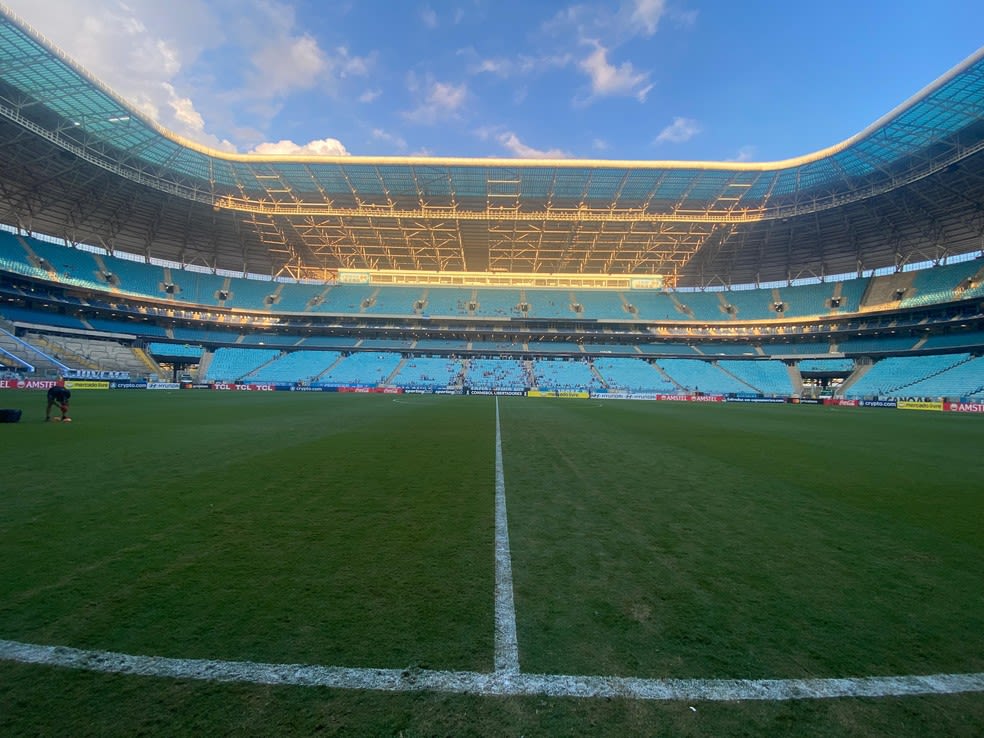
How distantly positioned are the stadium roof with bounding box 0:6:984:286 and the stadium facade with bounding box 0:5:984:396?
22cm

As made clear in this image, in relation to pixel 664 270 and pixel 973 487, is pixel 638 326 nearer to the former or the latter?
pixel 664 270

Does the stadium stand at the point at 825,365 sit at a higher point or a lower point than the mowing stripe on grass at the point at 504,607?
higher

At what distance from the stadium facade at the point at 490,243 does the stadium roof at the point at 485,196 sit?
8.8 inches

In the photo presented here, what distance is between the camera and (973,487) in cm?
722

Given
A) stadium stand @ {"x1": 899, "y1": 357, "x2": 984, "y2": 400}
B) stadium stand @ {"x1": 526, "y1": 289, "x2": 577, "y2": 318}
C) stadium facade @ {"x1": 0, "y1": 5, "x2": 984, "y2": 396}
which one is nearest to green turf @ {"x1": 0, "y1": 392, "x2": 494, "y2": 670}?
stadium facade @ {"x1": 0, "y1": 5, "x2": 984, "y2": 396}

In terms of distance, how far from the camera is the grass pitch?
2.00 meters

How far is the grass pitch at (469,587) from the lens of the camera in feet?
6.55

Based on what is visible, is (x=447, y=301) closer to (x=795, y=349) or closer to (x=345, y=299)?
(x=345, y=299)

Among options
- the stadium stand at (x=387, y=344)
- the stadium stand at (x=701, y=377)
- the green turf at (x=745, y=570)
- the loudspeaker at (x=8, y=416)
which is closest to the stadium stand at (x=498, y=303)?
the stadium stand at (x=387, y=344)

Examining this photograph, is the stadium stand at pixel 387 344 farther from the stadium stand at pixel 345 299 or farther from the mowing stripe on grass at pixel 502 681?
the mowing stripe on grass at pixel 502 681

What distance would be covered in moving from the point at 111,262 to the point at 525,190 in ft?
150

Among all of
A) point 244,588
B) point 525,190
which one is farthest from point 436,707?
point 525,190

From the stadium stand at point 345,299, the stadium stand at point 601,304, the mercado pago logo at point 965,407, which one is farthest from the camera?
the stadium stand at point 601,304

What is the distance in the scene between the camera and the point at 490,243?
55469 millimetres
